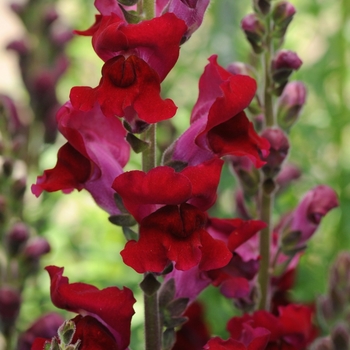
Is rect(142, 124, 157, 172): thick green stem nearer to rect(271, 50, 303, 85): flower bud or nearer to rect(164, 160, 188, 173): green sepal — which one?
rect(164, 160, 188, 173): green sepal

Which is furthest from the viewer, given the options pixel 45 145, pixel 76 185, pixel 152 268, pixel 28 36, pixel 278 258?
pixel 28 36

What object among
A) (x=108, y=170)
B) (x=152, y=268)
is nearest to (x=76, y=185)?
(x=108, y=170)

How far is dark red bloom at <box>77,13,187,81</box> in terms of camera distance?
0.72 meters

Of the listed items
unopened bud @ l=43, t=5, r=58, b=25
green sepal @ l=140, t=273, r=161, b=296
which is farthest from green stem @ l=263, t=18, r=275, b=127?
unopened bud @ l=43, t=5, r=58, b=25

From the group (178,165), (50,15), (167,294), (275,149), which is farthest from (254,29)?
(50,15)

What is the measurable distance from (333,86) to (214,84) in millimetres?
1115

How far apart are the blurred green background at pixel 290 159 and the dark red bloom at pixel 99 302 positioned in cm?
54

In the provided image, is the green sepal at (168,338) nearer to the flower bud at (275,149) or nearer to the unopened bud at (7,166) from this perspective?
the flower bud at (275,149)

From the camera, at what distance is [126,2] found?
0.77 metres

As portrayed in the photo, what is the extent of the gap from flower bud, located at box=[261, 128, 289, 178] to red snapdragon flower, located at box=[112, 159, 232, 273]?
23 cm

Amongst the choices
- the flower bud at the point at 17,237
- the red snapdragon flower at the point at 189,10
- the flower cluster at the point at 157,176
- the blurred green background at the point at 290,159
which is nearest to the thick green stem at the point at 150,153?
the flower cluster at the point at 157,176

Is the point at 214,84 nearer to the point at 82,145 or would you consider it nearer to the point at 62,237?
the point at 82,145

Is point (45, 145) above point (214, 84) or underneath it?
above

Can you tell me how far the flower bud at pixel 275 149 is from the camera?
96cm
